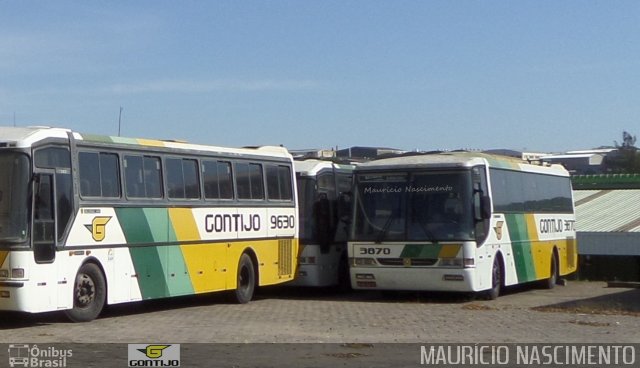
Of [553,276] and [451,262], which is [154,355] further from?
[553,276]

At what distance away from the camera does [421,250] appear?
2284 cm

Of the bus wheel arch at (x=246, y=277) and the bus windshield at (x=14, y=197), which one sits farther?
the bus wheel arch at (x=246, y=277)

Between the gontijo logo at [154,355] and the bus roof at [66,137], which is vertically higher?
the bus roof at [66,137]

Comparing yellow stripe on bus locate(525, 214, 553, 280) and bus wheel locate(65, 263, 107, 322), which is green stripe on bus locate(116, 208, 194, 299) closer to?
bus wheel locate(65, 263, 107, 322)

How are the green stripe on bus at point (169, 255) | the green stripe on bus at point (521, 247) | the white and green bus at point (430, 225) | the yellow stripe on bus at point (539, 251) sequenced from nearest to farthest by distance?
the green stripe on bus at point (169, 255) < the white and green bus at point (430, 225) < the green stripe on bus at point (521, 247) < the yellow stripe on bus at point (539, 251)

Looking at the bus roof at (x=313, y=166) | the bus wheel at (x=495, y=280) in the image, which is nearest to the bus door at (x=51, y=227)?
the bus roof at (x=313, y=166)

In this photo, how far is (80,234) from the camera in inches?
679

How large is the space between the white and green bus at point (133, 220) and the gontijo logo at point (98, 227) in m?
0.02

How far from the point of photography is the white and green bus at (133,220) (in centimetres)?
1636

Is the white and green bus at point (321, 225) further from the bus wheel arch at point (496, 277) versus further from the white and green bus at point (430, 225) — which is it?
the bus wheel arch at point (496, 277)

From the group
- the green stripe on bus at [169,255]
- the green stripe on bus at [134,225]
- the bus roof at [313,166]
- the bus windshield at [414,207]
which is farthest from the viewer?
the bus roof at [313,166]

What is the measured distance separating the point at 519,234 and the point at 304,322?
9.78 m

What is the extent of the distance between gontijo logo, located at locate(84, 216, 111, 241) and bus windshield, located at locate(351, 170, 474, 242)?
7.08m

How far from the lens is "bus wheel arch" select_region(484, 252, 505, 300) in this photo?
24094mm
